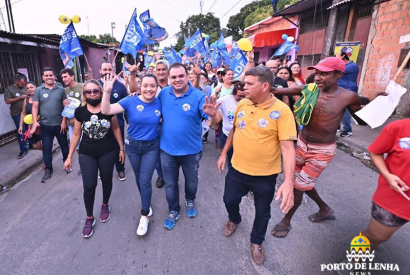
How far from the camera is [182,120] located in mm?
2586

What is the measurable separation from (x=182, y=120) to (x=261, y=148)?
3.14 ft

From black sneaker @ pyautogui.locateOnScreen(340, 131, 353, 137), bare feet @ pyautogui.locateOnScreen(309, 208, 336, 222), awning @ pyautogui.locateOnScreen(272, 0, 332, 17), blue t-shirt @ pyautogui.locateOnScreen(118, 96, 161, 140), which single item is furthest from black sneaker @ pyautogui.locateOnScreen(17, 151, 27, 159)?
awning @ pyautogui.locateOnScreen(272, 0, 332, 17)

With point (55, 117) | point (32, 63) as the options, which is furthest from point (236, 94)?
point (32, 63)

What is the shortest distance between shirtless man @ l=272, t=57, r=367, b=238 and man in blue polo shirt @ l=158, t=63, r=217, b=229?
1.14 metres

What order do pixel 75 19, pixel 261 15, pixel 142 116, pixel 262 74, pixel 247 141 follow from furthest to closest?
pixel 261 15, pixel 75 19, pixel 142 116, pixel 247 141, pixel 262 74

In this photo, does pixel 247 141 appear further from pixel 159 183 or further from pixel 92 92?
pixel 159 183

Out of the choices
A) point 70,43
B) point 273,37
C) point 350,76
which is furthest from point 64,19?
point 273,37

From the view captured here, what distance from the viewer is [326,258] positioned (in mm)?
2385

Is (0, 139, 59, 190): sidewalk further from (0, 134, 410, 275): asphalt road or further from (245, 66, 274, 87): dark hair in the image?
(245, 66, 274, 87): dark hair

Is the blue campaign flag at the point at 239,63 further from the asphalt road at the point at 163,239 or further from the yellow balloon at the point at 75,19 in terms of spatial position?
the yellow balloon at the point at 75,19

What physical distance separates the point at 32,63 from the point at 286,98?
9236 mm

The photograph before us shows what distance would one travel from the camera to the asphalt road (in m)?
2.32

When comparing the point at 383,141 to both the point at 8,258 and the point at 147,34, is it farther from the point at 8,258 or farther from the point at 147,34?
the point at 147,34

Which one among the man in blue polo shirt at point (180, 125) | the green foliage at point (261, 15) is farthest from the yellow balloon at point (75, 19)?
the green foliage at point (261, 15)
